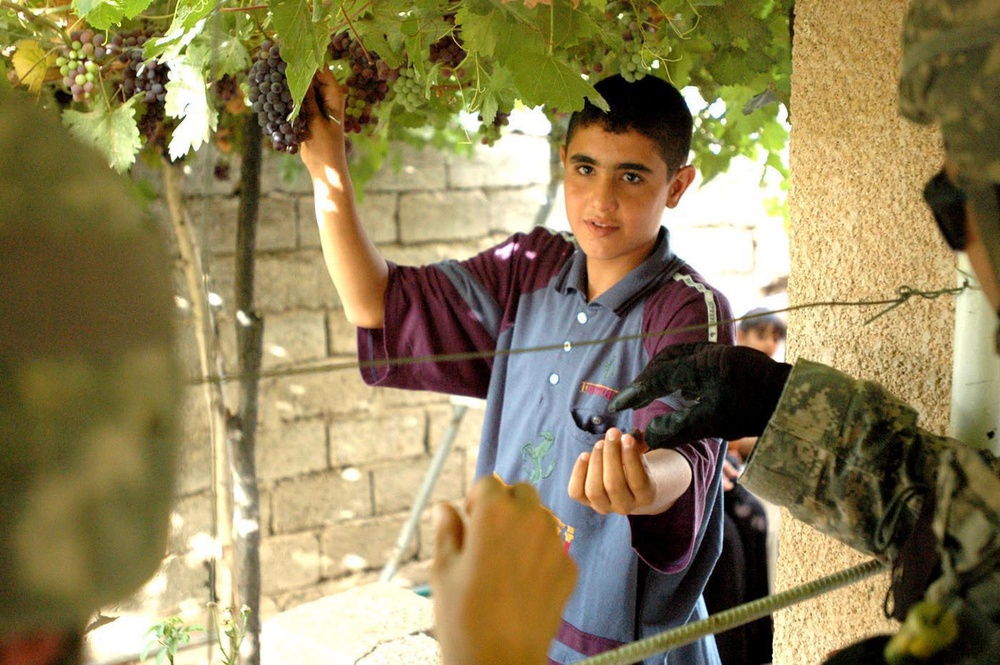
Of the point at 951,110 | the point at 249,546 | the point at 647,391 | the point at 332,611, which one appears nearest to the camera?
the point at 951,110

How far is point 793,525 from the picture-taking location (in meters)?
1.19

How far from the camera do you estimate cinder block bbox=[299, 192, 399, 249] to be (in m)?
3.29

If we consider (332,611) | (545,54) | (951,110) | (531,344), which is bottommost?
(332,611)

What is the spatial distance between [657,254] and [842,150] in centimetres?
37

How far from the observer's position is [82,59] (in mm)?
1343

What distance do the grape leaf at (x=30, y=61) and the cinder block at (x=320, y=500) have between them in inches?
86.2

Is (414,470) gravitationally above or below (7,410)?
below

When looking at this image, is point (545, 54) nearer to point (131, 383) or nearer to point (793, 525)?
point (793, 525)

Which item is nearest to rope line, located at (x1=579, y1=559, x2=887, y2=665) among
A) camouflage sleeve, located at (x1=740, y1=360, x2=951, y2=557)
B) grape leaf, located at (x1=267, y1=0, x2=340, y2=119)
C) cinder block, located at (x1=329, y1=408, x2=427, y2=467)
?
camouflage sleeve, located at (x1=740, y1=360, x2=951, y2=557)

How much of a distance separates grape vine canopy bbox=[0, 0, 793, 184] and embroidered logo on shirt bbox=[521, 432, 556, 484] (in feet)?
1.52

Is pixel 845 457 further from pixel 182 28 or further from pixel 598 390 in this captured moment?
pixel 182 28

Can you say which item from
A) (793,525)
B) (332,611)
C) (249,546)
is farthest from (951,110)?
(332,611)

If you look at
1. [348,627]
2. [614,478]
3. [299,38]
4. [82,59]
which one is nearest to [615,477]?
[614,478]

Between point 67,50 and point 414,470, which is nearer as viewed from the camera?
point 67,50
